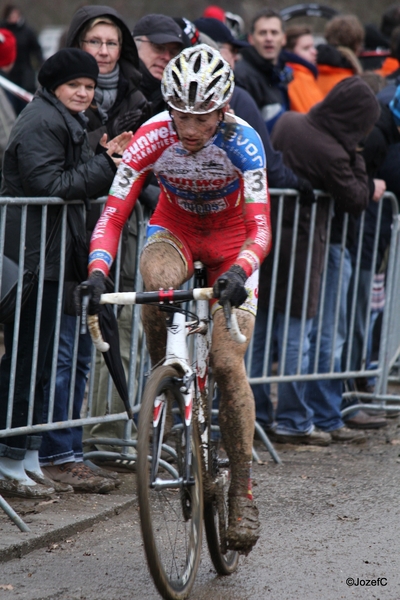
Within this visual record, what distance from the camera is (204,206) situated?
464cm

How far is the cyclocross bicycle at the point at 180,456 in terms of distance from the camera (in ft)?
12.3

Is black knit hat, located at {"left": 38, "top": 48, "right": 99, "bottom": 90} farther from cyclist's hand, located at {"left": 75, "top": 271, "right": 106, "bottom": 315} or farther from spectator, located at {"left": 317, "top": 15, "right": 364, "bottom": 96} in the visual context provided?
spectator, located at {"left": 317, "top": 15, "right": 364, "bottom": 96}

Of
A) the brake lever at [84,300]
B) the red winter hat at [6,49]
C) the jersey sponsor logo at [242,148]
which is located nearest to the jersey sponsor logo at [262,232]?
the jersey sponsor logo at [242,148]

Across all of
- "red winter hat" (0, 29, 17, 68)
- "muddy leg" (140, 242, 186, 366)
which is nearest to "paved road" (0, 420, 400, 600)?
"muddy leg" (140, 242, 186, 366)

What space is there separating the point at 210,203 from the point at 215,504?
4.55ft

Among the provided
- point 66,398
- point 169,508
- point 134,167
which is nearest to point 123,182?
point 134,167

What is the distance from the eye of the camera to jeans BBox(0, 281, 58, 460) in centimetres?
532

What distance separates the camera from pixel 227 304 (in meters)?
Answer: 3.90

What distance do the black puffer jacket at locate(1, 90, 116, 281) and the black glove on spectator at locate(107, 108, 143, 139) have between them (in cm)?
50

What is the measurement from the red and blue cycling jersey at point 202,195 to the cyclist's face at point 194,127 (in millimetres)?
57

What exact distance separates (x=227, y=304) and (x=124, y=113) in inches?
99.5

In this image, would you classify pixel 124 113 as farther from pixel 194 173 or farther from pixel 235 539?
pixel 235 539

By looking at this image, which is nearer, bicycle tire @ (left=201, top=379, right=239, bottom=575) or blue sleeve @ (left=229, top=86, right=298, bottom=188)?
bicycle tire @ (left=201, top=379, right=239, bottom=575)

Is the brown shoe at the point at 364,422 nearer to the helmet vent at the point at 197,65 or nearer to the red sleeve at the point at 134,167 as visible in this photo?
the red sleeve at the point at 134,167
